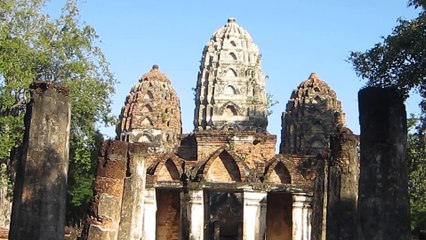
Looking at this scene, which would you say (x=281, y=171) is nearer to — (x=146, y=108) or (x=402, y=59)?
(x=402, y=59)

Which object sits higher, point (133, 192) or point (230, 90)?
point (230, 90)

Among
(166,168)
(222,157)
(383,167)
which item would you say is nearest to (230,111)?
(166,168)

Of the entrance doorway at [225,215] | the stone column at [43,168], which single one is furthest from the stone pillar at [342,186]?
the entrance doorway at [225,215]

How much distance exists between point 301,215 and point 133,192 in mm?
6802

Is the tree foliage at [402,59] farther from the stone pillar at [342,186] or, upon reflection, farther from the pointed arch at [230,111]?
the pointed arch at [230,111]

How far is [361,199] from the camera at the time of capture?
21.9 feet

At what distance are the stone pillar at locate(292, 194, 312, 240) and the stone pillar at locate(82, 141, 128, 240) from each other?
7848mm

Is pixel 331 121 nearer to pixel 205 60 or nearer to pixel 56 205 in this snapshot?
pixel 205 60

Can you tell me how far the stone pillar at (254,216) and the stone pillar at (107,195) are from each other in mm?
7051

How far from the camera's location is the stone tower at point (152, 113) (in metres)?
33.4

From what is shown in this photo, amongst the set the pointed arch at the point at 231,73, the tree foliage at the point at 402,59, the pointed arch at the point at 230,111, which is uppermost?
→ the pointed arch at the point at 231,73

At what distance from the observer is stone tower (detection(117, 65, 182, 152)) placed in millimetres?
33375

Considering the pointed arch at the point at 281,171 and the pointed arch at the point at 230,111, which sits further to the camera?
the pointed arch at the point at 230,111

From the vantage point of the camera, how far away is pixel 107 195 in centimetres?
1113
